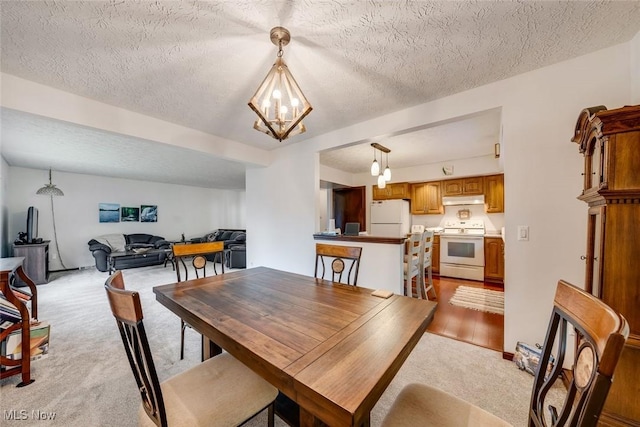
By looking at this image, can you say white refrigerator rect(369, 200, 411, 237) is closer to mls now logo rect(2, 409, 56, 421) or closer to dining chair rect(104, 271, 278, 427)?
dining chair rect(104, 271, 278, 427)

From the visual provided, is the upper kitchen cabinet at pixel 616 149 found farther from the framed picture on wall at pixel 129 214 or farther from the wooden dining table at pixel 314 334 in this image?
the framed picture on wall at pixel 129 214

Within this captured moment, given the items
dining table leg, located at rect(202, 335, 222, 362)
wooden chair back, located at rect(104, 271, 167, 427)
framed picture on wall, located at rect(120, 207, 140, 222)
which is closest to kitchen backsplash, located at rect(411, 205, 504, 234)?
dining table leg, located at rect(202, 335, 222, 362)

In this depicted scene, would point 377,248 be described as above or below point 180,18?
below

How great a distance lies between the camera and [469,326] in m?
2.70

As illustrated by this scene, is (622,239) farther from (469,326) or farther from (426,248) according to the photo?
(426,248)

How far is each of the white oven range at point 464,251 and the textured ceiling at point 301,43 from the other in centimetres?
341

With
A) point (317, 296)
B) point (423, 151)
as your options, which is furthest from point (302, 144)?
point (317, 296)

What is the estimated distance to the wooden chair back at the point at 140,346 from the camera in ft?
2.75

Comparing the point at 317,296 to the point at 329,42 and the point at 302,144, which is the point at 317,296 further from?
the point at 302,144

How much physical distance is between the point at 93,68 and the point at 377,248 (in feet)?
10.4

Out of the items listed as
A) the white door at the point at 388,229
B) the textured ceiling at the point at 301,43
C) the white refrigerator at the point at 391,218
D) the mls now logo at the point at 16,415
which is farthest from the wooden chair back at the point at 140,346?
the white refrigerator at the point at 391,218

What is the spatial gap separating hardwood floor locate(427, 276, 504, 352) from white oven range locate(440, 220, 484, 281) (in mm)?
1462

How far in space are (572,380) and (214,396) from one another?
132cm

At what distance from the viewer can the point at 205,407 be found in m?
1.00
